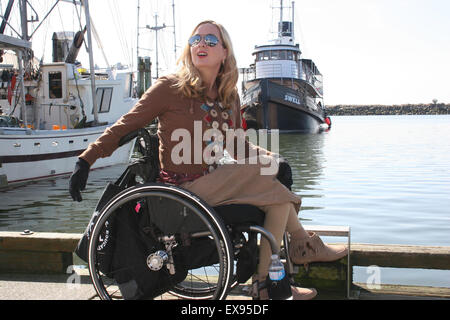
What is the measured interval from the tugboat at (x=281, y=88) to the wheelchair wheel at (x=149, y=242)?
30.3 meters

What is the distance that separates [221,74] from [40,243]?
166 centimetres

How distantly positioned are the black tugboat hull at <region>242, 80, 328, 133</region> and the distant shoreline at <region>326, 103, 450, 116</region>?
106 metres

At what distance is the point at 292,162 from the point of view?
61.2 ft

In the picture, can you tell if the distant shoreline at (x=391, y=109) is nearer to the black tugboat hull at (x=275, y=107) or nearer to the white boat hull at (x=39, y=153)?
the black tugboat hull at (x=275, y=107)

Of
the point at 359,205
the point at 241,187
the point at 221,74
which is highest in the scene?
the point at 221,74

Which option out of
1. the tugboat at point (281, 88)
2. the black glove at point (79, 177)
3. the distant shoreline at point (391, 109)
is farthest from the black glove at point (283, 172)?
the distant shoreline at point (391, 109)

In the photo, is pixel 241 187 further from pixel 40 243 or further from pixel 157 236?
pixel 40 243

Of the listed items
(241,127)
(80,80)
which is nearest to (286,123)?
(80,80)

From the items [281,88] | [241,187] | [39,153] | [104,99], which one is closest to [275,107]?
[281,88]

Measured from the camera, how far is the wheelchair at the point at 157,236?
7.99 ft

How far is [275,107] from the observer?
114ft
